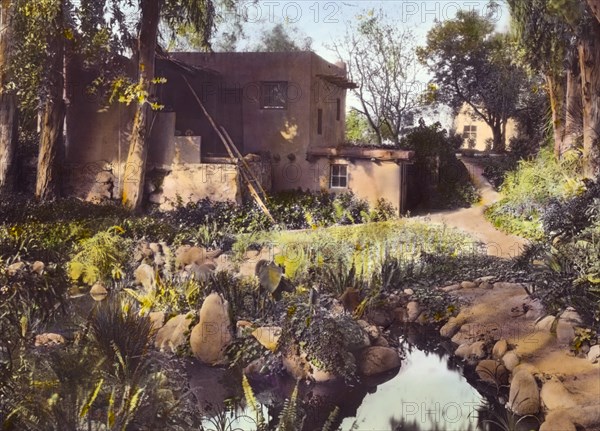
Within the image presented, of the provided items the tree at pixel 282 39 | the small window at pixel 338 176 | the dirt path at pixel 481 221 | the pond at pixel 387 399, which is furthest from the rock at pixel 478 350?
the tree at pixel 282 39

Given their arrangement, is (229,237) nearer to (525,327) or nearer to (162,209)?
(162,209)

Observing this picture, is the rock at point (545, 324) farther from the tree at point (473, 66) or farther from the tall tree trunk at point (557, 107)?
the tree at point (473, 66)

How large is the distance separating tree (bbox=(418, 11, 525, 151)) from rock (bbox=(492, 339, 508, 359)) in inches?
669

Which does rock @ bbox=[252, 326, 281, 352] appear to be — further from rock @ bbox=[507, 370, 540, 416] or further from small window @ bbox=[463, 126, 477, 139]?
small window @ bbox=[463, 126, 477, 139]

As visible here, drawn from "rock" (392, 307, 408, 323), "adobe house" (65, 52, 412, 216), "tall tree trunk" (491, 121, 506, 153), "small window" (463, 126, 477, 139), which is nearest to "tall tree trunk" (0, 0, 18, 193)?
"adobe house" (65, 52, 412, 216)

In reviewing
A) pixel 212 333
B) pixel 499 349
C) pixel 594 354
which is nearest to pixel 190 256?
pixel 212 333

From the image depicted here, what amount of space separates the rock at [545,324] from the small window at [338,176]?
918 centimetres

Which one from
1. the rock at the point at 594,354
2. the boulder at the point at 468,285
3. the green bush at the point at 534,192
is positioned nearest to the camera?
the rock at the point at 594,354

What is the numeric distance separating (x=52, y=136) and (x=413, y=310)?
9159 mm

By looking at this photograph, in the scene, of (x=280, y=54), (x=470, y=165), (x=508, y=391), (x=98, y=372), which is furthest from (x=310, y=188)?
(x=98, y=372)

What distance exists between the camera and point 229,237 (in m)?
12.0

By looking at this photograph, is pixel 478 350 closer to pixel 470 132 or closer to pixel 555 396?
pixel 555 396

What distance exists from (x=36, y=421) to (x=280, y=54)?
13.5 metres

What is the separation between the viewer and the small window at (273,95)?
54.3ft
